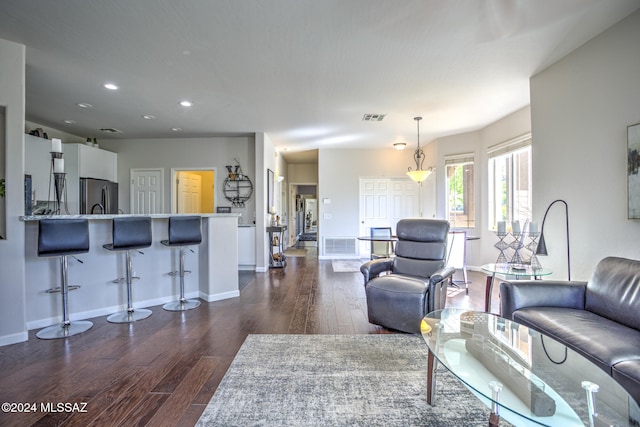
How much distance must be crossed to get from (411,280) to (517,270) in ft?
3.33

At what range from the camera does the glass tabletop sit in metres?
2.71

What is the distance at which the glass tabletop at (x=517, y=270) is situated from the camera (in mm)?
2711

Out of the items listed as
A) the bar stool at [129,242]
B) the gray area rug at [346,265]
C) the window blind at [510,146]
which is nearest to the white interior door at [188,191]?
the bar stool at [129,242]

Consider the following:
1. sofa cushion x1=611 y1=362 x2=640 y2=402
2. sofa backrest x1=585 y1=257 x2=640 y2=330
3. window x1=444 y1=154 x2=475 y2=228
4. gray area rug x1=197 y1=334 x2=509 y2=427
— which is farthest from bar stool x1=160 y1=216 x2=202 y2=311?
window x1=444 y1=154 x2=475 y2=228

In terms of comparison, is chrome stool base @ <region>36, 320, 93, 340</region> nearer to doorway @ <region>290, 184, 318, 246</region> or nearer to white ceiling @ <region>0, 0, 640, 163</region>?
white ceiling @ <region>0, 0, 640, 163</region>

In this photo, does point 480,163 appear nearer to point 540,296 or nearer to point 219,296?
point 540,296

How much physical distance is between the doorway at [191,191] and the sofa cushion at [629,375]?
5.91 m

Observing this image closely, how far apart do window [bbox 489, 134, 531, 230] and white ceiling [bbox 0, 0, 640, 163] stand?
682 mm

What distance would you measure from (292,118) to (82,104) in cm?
293

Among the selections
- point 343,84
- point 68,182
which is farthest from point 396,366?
point 68,182

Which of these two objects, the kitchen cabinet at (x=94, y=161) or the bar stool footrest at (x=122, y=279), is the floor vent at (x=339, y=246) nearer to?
the bar stool footrest at (x=122, y=279)

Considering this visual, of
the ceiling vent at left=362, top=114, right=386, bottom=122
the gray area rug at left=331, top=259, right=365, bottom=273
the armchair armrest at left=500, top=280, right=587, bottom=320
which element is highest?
the ceiling vent at left=362, top=114, right=386, bottom=122

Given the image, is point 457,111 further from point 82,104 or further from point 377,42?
point 82,104

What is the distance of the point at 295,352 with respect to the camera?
2346 millimetres
